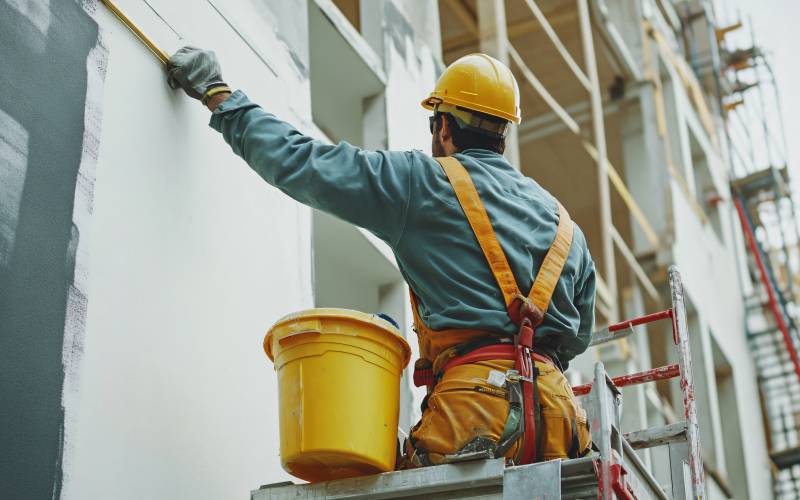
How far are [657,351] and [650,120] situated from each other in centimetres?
602

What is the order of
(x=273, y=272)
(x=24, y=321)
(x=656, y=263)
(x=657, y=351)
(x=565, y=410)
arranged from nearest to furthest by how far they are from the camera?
(x=24, y=321)
(x=565, y=410)
(x=273, y=272)
(x=656, y=263)
(x=657, y=351)

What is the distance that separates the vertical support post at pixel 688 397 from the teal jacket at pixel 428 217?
82 cm

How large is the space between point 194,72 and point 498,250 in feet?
6.01

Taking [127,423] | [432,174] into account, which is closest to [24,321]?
[127,423]

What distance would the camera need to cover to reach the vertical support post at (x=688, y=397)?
5.76 metres

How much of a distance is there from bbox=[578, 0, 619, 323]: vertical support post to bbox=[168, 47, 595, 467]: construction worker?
338 inches

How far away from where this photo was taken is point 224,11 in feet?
22.2

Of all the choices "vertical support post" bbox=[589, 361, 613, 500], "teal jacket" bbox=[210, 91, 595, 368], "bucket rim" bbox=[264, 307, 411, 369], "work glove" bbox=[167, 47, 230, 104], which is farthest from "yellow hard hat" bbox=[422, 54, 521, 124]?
"vertical support post" bbox=[589, 361, 613, 500]

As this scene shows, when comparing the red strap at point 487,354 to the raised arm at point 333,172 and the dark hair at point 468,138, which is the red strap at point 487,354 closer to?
the raised arm at point 333,172

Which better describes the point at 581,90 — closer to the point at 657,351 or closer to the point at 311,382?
the point at 657,351

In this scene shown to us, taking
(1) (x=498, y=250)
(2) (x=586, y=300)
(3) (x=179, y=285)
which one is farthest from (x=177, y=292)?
(2) (x=586, y=300)

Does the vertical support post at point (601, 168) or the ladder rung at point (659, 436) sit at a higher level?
the vertical support post at point (601, 168)

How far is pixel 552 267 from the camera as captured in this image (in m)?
5.32

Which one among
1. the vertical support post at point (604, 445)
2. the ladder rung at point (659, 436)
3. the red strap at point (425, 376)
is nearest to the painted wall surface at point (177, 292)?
the red strap at point (425, 376)
